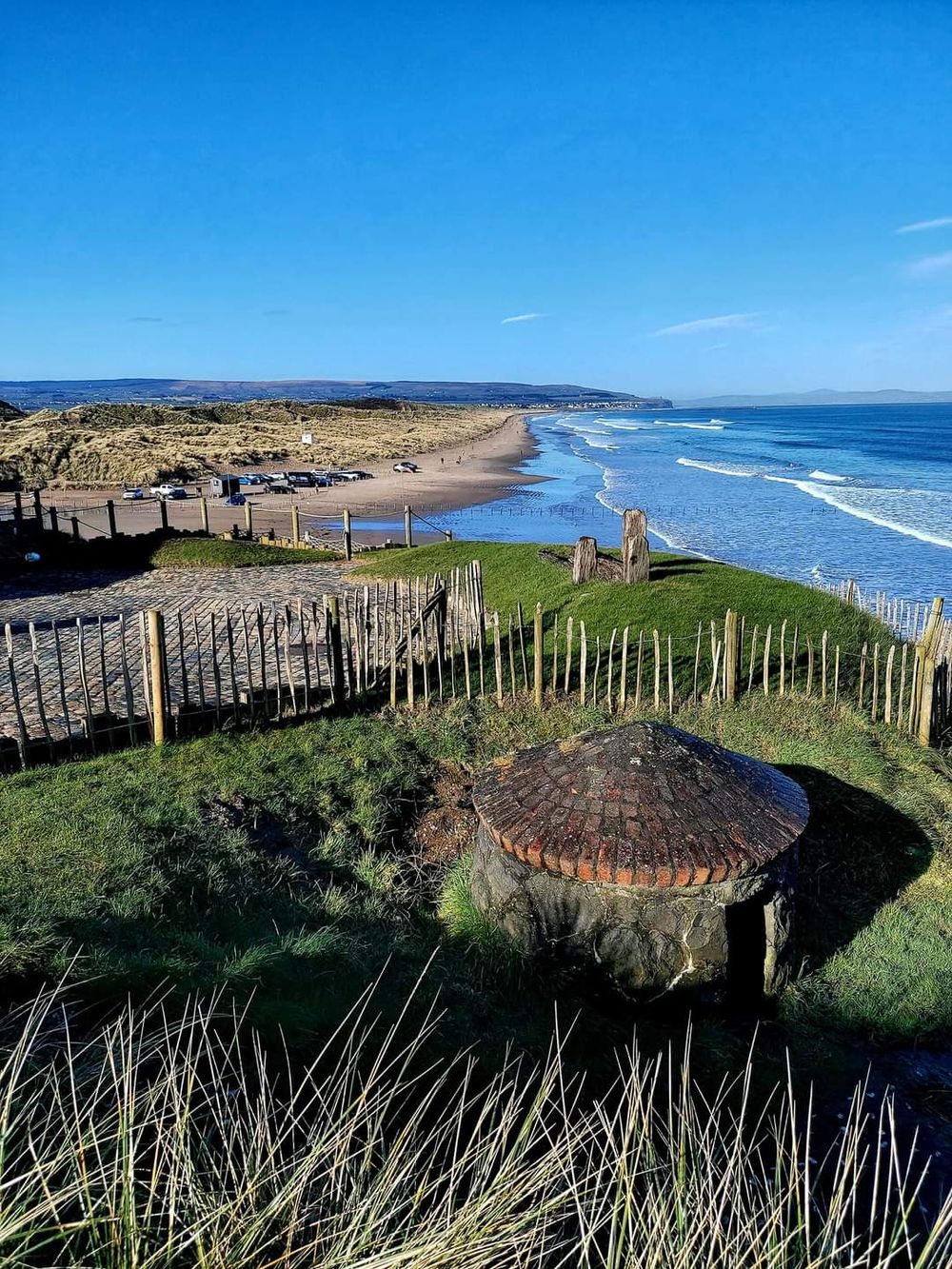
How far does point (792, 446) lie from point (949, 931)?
294 ft

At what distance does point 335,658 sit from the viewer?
33.1 feet

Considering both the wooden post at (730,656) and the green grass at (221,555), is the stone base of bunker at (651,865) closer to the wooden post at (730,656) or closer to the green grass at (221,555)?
the wooden post at (730,656)

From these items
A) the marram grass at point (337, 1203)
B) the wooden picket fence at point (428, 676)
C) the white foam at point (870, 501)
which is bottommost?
the white foam at point (870, 501)

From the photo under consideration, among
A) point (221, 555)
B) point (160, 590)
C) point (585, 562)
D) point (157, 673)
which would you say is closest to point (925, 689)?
point (585, 562)

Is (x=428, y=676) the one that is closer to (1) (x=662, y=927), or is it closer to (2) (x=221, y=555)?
(1) (x=662, y=927)

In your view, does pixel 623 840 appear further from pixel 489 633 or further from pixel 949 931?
pixel 489 633

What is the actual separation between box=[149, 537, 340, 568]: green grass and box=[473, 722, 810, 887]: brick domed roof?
53.1 feet

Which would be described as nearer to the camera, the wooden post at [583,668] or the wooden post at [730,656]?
the wooden post at [583,668]

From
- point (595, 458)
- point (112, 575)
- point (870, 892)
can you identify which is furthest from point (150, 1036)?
point (595, 458)

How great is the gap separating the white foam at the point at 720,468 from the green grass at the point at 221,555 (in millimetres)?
41745

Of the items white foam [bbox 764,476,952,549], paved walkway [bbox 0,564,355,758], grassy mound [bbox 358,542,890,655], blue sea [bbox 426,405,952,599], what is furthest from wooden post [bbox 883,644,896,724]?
white foam [bbox 764,476,952,549]

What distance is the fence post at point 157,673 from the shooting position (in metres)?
8.74

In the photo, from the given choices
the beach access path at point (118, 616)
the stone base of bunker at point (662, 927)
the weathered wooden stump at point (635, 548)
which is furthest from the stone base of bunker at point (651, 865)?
the weathered wooden stump at point (635, 548)

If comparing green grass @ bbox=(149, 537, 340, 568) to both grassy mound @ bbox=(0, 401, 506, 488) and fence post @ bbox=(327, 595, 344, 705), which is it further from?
grassy mound @ bbox=(0, 401, 506, 488)
